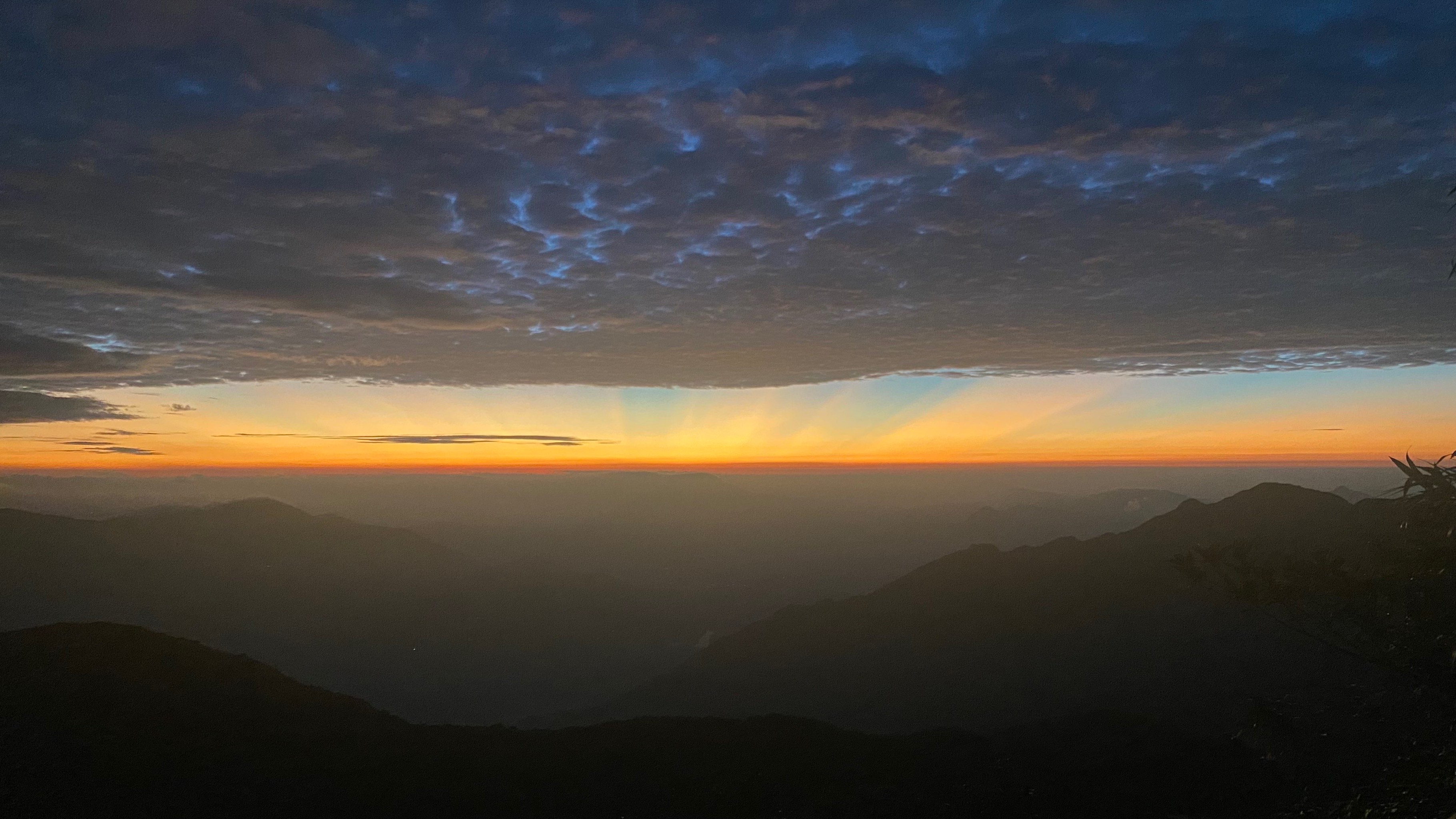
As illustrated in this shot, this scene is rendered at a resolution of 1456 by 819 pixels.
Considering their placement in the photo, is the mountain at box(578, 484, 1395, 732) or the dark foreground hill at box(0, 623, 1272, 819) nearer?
the dark foreground hill at box(0, 623, 1272, 819)

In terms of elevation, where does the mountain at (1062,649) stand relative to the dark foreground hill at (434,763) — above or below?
below

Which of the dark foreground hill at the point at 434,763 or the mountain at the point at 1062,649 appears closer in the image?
the dark foreground hill at the point at 434,763

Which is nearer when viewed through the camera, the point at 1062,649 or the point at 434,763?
the point at 434,763

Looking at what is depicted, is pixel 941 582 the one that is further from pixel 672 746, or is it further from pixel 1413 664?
pixel 1413 664

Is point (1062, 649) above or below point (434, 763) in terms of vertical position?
below
